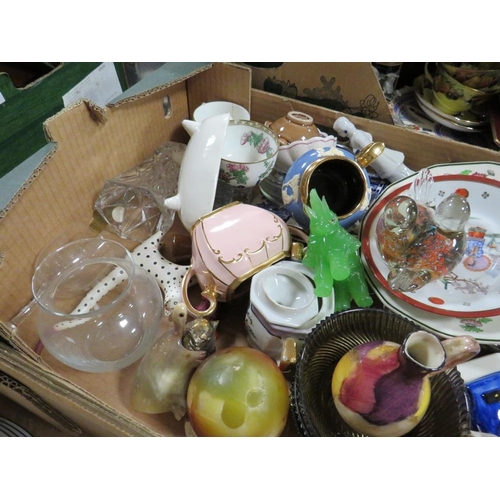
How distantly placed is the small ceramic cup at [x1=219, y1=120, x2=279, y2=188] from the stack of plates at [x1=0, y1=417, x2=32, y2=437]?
1.47ft

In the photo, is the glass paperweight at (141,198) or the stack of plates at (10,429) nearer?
the stack of plates at (10,429)

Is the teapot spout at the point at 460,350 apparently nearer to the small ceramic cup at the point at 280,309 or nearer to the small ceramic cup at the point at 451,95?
the small ceramic cup at the point at 280,309

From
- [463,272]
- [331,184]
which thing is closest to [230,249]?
[331,184]

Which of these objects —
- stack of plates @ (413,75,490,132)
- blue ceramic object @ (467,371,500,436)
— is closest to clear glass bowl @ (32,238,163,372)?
blue ceramic object @ (467,371,500,436)

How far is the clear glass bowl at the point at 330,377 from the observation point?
0.40 meters

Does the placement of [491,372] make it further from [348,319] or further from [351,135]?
[351,135]

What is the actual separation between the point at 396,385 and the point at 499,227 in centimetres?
36

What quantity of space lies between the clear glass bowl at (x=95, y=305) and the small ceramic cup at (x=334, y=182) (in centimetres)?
23

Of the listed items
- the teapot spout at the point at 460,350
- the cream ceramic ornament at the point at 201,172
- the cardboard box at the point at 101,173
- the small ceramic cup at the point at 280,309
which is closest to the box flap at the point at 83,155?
the cardboard box at the point at 101,173

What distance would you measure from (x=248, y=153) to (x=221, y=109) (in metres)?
0.12

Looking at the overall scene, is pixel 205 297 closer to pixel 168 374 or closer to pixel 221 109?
pixel 168 374

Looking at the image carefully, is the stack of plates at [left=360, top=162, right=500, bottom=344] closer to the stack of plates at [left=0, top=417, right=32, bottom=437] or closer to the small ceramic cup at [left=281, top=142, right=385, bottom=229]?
the small ceramic cup at [left=281, top=142, right=385, bottom=229]

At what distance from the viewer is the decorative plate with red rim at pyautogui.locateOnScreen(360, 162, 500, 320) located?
525mm

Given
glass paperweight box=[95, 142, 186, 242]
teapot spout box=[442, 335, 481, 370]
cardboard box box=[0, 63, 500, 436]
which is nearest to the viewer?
teapot spout box=[442, 335, 481, 370]
